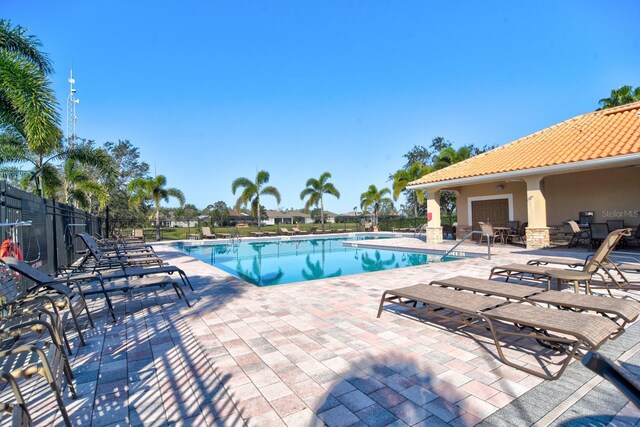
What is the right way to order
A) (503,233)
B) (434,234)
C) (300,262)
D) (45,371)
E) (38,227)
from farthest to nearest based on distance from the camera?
(434,234) → (503,233) → (300,262) → (38,227) → (45,371)

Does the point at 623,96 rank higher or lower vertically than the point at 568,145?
higher

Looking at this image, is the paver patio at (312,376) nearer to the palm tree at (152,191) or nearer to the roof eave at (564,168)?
the roof eave at (564,168)

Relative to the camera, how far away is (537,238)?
12070mm

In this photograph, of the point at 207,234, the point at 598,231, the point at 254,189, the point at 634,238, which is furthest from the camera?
the point at 254,189

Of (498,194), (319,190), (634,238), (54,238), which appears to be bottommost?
(634,238)

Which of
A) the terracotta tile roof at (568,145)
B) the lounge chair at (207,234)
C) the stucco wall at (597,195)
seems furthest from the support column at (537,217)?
the lounge chair at (207,234)

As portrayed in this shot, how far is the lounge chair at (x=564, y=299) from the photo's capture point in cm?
301

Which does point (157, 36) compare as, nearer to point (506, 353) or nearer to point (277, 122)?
point (277, 122)

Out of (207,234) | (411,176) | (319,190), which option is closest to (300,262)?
(207,234)

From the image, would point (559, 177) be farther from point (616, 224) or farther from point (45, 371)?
point (45, 371)

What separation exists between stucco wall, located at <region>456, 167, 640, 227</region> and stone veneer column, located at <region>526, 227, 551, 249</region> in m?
2.47

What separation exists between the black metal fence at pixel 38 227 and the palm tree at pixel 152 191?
1234 cm

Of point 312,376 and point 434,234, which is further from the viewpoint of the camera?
point 434,234

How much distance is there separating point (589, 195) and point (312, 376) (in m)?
15.0
